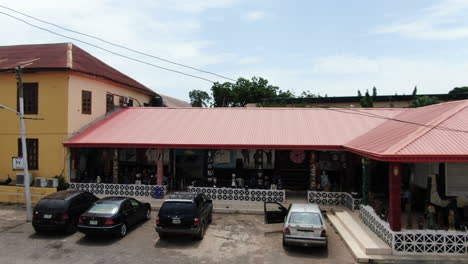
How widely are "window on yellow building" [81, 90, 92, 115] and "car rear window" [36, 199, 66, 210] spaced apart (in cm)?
969

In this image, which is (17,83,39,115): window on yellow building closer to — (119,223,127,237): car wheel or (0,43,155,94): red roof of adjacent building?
(0,43,155,94): red roof of adjacent building

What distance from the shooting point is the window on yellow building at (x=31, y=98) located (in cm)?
2102

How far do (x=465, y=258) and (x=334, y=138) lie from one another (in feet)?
29.7

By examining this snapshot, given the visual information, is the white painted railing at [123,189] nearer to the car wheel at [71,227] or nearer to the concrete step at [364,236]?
the car wheel at [71,227]

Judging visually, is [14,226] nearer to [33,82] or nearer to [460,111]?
[33,82]

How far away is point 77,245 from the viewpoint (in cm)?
1257

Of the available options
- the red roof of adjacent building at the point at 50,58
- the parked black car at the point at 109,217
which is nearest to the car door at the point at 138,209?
the parked black car at the point at 109,217

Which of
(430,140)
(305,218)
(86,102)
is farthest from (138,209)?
(430,140)

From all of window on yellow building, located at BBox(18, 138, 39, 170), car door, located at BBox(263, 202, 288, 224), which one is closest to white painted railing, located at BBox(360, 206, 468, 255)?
car door, located at BBox(263, 202, 288, 224)

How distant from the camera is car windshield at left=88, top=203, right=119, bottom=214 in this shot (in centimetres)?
1295

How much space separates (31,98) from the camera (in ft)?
69.3

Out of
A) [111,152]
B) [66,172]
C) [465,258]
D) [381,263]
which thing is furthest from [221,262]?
[111,152]

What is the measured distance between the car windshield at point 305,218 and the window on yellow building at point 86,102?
16.1 m

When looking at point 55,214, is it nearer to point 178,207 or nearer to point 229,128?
point 178,207
